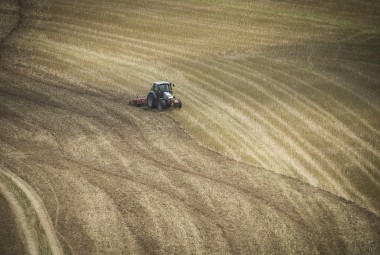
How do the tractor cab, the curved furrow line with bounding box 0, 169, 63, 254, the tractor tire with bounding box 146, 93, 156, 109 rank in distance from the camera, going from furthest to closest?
the tractor cab < the tractor tire with bounding box 146, 93, 156, 109 < the curved furrow line with bounding box 0, 169, 63, 254

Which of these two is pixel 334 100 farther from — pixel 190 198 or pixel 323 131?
pixel 190 198

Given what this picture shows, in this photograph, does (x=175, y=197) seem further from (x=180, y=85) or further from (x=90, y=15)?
(x=90, y=15)

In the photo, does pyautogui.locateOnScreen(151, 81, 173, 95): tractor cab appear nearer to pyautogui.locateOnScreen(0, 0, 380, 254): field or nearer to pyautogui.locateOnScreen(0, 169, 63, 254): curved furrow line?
pyautogui.locateOnScreen(0, 0, 380, 254): field

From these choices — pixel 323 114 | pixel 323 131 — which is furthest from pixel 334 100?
pixel 323 131

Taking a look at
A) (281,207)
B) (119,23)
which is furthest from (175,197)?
(119,23)

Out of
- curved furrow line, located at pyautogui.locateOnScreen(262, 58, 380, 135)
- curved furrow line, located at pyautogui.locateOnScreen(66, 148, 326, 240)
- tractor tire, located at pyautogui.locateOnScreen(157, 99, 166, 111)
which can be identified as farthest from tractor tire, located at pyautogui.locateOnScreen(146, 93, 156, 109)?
curved furrow line, located at pyautogui.locateOnScreen(262, 58, 380, 135)

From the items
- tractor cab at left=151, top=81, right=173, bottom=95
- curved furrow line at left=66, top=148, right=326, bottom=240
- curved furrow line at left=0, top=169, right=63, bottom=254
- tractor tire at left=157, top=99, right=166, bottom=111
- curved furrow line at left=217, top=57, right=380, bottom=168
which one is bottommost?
curved furrow line at left=0, top=169, right=63, bottom=254
